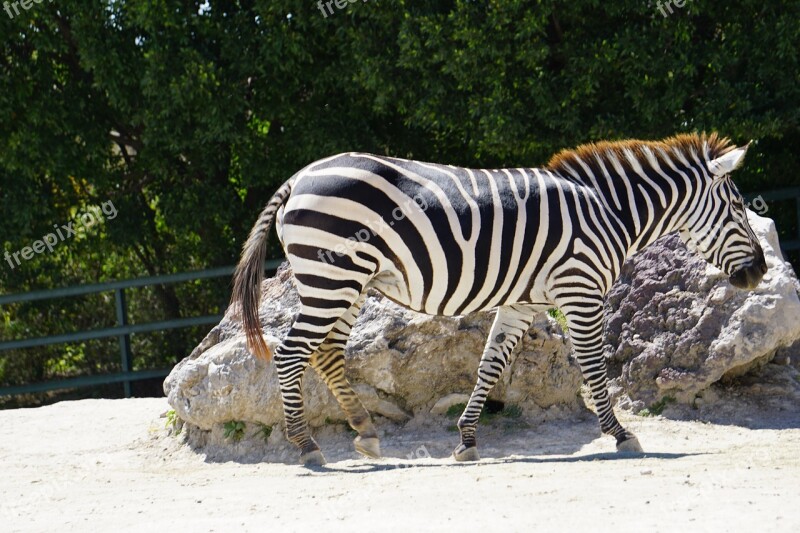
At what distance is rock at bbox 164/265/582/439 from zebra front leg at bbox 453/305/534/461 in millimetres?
Answer: 556

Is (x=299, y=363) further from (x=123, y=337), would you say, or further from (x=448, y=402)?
(x=123, y=337)

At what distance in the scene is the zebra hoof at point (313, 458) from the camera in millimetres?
6336

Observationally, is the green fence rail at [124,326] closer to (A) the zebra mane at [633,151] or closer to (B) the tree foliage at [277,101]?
(B) the tree foliage at [277,101]

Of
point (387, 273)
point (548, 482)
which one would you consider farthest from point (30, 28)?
point (548, 482)

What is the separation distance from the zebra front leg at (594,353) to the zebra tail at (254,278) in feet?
6.61

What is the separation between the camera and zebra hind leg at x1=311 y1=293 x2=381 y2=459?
6516 mm

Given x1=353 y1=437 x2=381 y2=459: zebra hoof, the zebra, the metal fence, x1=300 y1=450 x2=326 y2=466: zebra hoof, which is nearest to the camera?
the zebra

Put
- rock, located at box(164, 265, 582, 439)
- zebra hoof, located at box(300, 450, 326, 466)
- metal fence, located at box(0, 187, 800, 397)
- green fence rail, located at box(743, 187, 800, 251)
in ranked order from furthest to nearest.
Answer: metal fence, located at box(0, 187, 800, 397)
green fence rail, located at box(743, 187, 800, 251)
rock, located at box(164, 265, 582, 439)
zebra hoof, located at box(300, 450, 326, 466)

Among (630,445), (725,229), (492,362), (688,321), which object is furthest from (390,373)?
(725,229)

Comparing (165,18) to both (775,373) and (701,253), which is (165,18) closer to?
(701,253)

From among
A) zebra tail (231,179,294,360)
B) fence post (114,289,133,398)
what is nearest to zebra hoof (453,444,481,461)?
zebra tail (231,179,294,360)

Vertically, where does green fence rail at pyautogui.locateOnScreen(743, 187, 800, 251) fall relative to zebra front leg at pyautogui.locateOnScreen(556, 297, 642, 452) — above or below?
above

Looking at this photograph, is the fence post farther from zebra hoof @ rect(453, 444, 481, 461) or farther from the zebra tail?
zebra hoof @ rect(453, 444, 481, 461)

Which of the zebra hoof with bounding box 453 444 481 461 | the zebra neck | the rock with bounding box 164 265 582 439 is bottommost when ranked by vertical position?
the zebra hoof with bounding box 453 444 481 461
